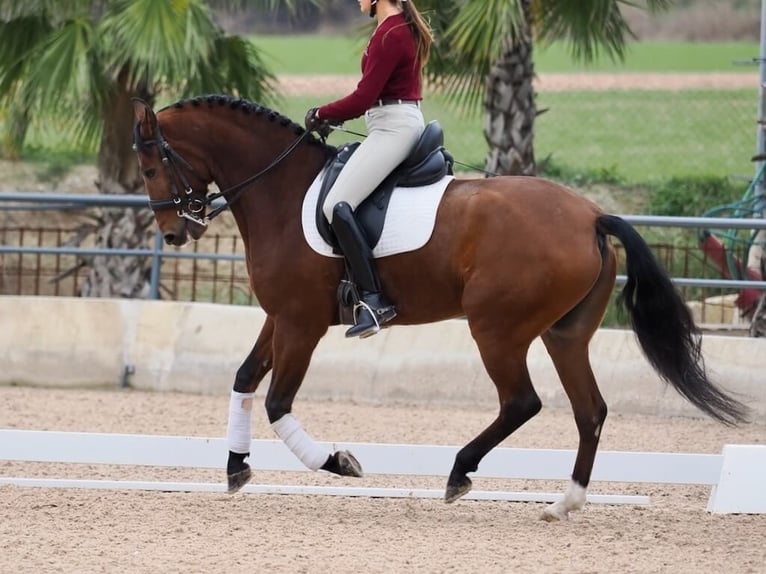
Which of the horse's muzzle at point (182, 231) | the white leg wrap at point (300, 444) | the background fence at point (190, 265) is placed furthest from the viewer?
the background fence at point (190, 265)

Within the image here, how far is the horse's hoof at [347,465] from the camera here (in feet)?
20.8

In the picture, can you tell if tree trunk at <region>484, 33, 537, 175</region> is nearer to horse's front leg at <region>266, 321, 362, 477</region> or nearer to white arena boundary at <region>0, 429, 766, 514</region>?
white arena boundary at <region>0, 429, 766, 514</region>

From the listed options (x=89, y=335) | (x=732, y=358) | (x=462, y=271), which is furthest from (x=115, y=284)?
(x=462, y=271)

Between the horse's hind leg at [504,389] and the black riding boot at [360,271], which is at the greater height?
the black riding boot at [360,271]

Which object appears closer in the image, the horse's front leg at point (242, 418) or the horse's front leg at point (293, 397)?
the horse's front leg at point (293, 397)

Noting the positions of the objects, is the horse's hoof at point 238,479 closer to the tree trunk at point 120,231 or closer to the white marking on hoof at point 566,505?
the white marking on hoof at point 566,505

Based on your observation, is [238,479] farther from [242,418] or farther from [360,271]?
[360,271]

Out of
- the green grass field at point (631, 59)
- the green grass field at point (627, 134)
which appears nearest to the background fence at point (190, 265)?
the green grass field at point (627, 134)

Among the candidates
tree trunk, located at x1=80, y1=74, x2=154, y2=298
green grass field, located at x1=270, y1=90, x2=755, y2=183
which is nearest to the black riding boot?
tree trunk, located at x1=80, y1=74, x2=154, y2=298

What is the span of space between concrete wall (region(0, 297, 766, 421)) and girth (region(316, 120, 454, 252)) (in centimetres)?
357

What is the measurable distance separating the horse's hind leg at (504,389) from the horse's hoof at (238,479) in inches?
40.2

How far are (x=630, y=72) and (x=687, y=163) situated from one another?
9.84 m

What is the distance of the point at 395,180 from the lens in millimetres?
6520

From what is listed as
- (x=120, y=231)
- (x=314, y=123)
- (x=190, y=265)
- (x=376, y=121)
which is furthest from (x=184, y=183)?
(x=190, y=265)
